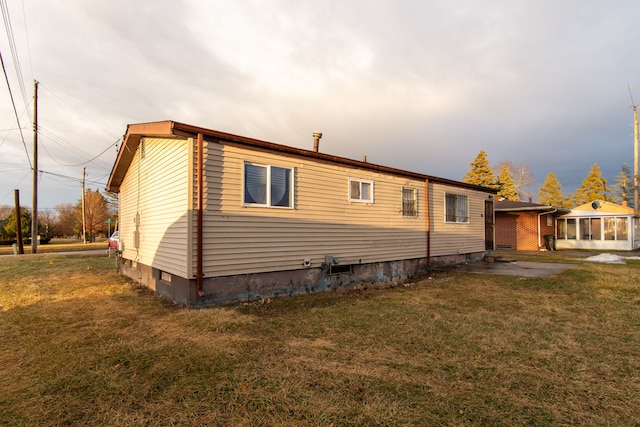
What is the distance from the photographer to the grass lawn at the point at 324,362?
285cm

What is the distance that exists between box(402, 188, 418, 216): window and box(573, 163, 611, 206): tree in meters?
40.3

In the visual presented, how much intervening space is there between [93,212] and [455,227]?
46.7m

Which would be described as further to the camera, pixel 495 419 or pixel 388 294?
pixel 388 294

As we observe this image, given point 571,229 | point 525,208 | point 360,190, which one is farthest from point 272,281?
point 571,229

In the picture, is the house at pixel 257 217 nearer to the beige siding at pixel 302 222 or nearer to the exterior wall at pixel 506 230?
the beige siding at pixel 302 222

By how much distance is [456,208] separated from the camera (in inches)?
518

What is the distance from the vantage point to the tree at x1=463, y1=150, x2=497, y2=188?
4034 cm

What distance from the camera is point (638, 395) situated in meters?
3.09

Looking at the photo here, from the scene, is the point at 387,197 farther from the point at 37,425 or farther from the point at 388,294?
the point at 37,425

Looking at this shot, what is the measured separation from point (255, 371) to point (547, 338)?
4048mm

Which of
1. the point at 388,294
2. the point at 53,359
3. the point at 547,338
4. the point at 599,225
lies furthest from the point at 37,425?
the point at 599,225

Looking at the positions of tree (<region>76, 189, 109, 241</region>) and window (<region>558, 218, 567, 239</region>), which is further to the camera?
tree (<region>76, 189, 109, 241</region>)

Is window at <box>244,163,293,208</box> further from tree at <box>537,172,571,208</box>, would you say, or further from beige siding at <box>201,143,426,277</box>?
tree at <box>537,172,571,208</box>

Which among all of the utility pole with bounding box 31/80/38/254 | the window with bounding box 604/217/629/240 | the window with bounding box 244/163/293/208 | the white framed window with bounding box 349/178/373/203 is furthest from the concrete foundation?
the window with bounding box 604/217/629/240
